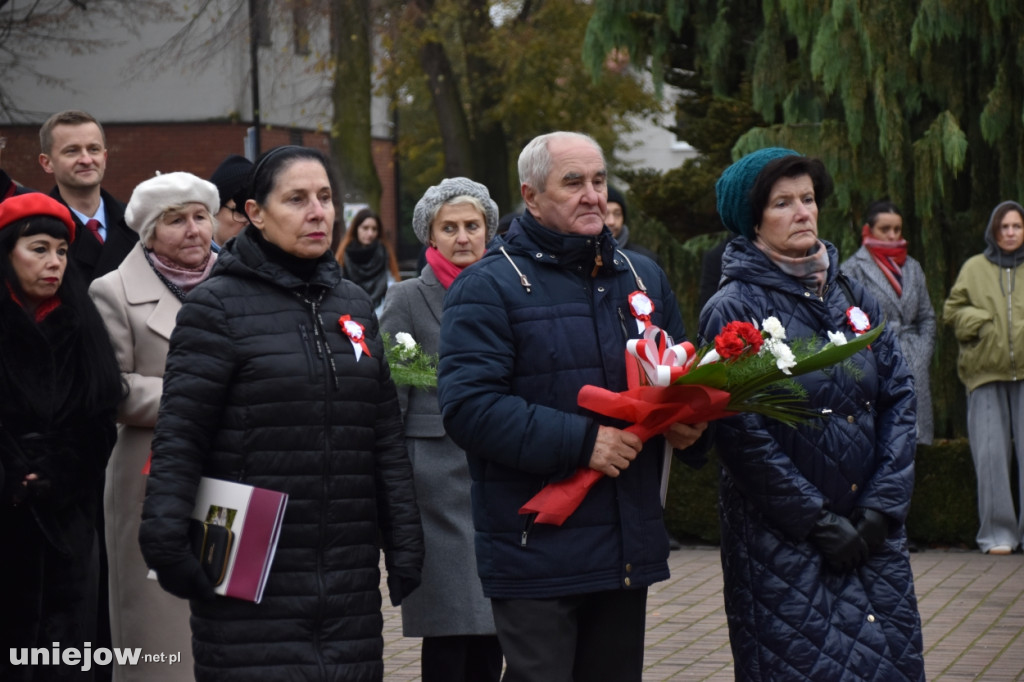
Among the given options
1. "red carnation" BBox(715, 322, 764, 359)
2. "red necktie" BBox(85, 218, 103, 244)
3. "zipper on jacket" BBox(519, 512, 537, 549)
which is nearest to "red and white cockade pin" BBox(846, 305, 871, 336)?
"red carnation" BBox(715, 322, 764, 359)

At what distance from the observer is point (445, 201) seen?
610 cm

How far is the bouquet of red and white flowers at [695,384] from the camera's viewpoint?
4.13m

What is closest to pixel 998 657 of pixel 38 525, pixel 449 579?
pixel 449 579

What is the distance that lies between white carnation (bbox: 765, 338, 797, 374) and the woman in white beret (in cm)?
244

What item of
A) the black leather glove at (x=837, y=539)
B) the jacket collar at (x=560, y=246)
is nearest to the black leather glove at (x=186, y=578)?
the jacket collar at (x=560, y=246)

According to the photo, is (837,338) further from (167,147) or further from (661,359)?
(167,147)

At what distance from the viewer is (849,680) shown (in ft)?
14.8

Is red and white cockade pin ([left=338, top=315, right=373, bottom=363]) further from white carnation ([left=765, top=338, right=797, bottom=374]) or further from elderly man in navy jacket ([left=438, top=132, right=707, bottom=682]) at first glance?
white carnation ([left=765, top=338, right=797, bottom=374])

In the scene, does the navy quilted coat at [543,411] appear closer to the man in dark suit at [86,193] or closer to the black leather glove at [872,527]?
the black leather glove at [872,527]

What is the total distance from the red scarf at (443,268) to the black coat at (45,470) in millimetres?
1413

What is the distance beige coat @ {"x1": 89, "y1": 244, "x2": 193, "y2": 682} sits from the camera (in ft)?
18.4

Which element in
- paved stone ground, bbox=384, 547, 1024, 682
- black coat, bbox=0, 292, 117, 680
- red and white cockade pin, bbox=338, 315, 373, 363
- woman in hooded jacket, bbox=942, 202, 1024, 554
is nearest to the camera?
red and white cockade pin, bbox=338, 315, 373, 363

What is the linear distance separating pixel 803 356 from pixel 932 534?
6791 millimetres

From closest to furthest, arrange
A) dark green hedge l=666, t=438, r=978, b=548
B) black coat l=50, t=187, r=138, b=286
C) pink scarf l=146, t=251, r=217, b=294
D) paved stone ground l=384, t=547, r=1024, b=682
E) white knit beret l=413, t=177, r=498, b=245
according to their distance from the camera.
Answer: pink scarf l=146, t=251, r=217, b=294, white knit beret l=413, t=177, r=498, b=245, black coat l=50, t=187, r=138, b=286, paved stone ground l=384, t=547, r=1024, b=682, dark green hedge l=666, t=438, r=978, b=548
